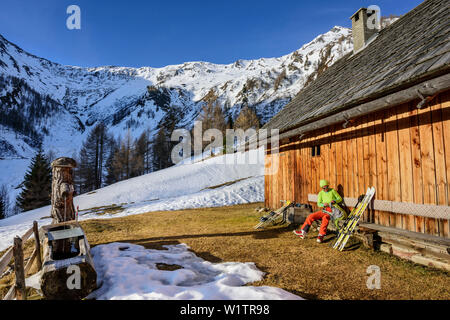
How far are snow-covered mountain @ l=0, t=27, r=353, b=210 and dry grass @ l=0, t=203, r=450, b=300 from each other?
64115 mm

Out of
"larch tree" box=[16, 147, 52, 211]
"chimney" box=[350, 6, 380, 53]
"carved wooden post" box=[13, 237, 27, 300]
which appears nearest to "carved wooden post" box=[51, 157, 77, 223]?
"carved wooden post" box=[13, 237, 27, 300]

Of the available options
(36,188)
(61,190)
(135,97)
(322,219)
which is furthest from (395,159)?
(135,97)

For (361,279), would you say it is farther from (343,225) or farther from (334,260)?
(343,225)

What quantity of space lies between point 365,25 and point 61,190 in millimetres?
13310

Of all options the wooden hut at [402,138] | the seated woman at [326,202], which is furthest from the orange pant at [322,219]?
the wooden hut at [402,138]

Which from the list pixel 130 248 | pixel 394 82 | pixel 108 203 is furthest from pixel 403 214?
pixel 108 203

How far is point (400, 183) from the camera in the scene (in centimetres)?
474

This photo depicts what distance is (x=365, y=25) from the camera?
33.6 ft

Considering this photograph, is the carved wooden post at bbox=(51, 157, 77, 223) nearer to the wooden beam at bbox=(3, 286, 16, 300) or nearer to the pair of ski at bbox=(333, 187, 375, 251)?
the wooden beam at bbox=(3, 286, 16, 300)

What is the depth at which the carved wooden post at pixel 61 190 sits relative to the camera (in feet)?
17.1

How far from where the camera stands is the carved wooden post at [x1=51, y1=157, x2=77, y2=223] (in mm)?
5227

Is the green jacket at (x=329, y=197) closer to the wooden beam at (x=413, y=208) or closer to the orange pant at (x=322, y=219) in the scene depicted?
the orange pant at (x=322, y=219)

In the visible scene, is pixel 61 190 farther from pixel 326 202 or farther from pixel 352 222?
pixel 352 222
